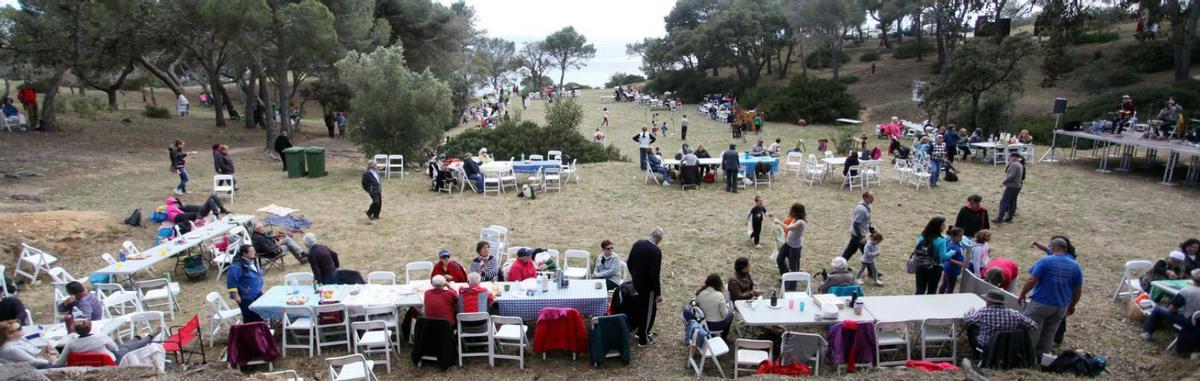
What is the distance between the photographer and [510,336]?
670 cm

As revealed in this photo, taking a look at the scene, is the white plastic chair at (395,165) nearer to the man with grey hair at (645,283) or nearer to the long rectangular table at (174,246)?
the long rectangular table at (174,246)

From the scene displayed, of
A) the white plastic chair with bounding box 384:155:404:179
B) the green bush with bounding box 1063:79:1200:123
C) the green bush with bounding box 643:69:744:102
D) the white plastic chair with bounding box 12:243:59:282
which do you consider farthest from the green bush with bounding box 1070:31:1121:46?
the white plastic chair with bounding box 12:243:59:282

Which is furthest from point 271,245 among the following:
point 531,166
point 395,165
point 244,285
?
point 395,165

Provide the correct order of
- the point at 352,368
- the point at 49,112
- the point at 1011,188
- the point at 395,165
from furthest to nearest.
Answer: the point at 49,112, the point at 395,165, the point at 1011,188, the point at 352,368

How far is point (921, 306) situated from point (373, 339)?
5640mm

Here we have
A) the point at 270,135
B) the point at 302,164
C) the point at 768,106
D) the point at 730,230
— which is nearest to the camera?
the point at 730,230

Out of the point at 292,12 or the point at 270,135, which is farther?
the point at 270,135

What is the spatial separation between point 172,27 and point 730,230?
19321mm

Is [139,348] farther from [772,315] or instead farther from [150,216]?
[150,216]

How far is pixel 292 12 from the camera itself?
20031mm

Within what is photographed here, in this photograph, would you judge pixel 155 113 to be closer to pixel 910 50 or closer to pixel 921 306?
pixel 921 306

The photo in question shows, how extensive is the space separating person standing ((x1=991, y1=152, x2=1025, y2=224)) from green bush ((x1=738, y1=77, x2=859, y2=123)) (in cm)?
2033

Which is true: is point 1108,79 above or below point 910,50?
below

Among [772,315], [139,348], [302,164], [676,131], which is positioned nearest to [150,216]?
[302,164]
